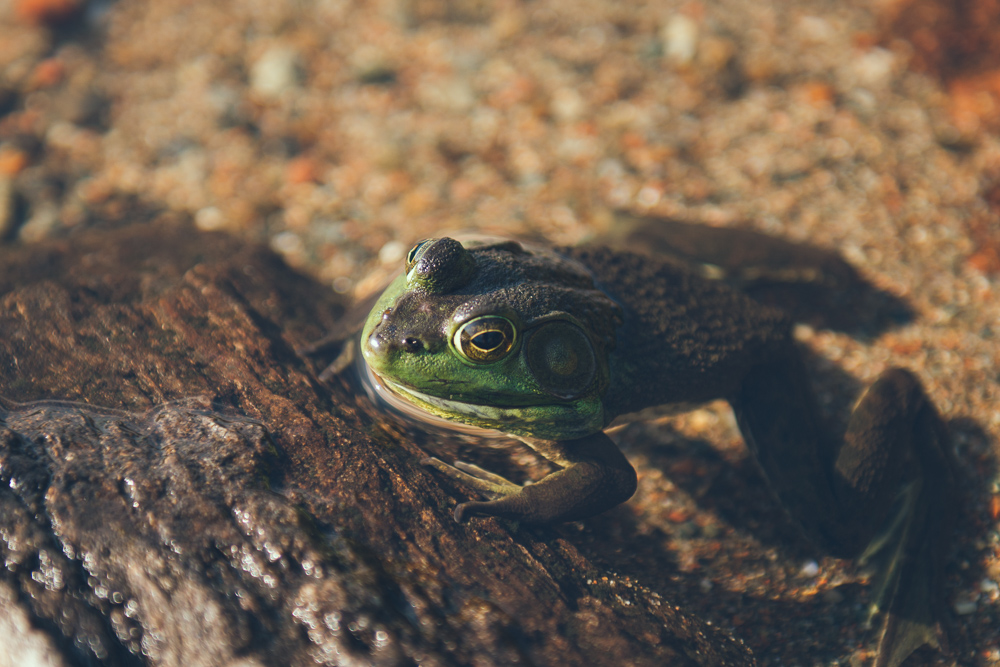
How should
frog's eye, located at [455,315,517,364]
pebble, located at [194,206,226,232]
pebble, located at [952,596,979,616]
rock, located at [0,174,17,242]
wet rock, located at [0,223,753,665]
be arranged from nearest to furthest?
1. wet rock, located at [0,223,753,665]
2. frog's eye, located at [455,315,517,364]
3. pebble, located at [952,596,979,616]
4. rock, located at [0,174,17,242]
5. pebble, located at [194,206,226,232]

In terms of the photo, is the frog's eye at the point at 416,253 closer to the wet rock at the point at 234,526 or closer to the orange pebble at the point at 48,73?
the wet rock at the point at 234,526

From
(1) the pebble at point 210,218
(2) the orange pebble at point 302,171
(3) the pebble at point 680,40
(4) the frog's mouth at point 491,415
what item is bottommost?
(1) the pebble at point 210,218

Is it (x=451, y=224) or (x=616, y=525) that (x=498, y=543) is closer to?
(x=616, y=525)

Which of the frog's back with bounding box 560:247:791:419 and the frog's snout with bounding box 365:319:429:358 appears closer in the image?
the frog's snout with bounding box 365:319:429:358

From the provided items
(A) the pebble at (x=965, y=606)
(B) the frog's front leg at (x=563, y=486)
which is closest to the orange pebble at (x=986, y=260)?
(A) the pebble at (x=965, y=606)

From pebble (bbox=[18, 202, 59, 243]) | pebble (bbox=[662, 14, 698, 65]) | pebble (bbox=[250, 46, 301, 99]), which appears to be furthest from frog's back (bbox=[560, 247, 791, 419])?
pebble (bbox=[18, 202, 59, 243])

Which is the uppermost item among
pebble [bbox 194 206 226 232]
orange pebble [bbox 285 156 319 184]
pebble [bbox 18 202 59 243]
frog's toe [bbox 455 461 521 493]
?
orange pebble [bbox 285 156 319 184]

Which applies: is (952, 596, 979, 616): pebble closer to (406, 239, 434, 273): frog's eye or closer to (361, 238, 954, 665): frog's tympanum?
(361, 238, 954, 665): frog's tympanum

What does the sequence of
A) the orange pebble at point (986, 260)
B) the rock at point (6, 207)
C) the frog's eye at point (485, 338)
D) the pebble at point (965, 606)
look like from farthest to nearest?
the rock at point (6, 207), the orange pebble at point (986, 260), the pebble at point (965, 606), the frog's eye at point (485, 338)
